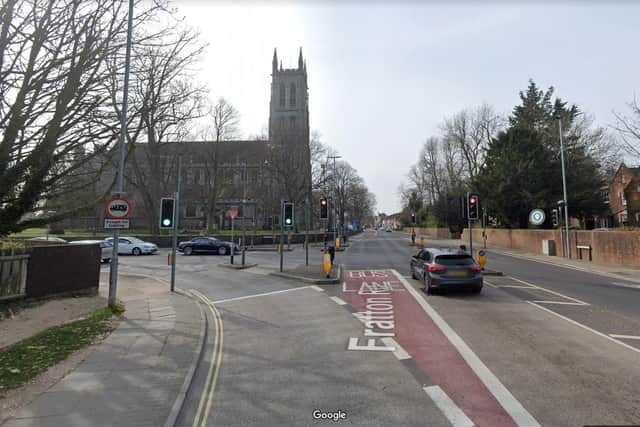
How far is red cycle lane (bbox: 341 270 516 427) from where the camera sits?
12.4 feet

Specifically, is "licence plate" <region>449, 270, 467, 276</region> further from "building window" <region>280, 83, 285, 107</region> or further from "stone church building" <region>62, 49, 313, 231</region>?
"building window" <region>280, 83, 285, 107</region>

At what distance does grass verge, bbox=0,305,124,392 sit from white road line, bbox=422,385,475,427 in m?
5.43

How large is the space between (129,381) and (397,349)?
412 cm

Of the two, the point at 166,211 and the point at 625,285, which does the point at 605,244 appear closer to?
the point at 625,285

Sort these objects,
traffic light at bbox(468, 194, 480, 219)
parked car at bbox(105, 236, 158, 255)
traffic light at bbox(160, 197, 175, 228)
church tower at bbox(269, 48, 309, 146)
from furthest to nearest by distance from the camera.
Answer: church tower at bbox(269, 48, 309, 146), parked car at bbox(105, 236, 158, 255), traffic light at bbox(468, 194, 480, 219), traffic light at bbox(160, 197, 175, 228)

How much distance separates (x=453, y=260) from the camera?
1043 cm

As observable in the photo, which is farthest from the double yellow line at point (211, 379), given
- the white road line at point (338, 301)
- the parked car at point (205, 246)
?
the parked car at point (205, 246)

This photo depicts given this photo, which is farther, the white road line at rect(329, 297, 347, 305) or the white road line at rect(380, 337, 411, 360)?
the white road line at rect(329, 297, 347, 305)

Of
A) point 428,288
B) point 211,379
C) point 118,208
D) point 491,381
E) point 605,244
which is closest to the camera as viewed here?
point 491,381

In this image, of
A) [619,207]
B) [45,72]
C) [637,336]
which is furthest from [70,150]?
[619,207]

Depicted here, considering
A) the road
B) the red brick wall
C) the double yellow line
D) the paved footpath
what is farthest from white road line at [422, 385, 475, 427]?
the red brick wall

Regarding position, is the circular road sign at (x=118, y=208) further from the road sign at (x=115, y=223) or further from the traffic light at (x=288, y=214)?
the traffic light at (x=288, y=214)

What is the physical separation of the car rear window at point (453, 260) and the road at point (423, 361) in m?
1.05

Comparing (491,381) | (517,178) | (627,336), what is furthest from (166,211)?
(517,178)
